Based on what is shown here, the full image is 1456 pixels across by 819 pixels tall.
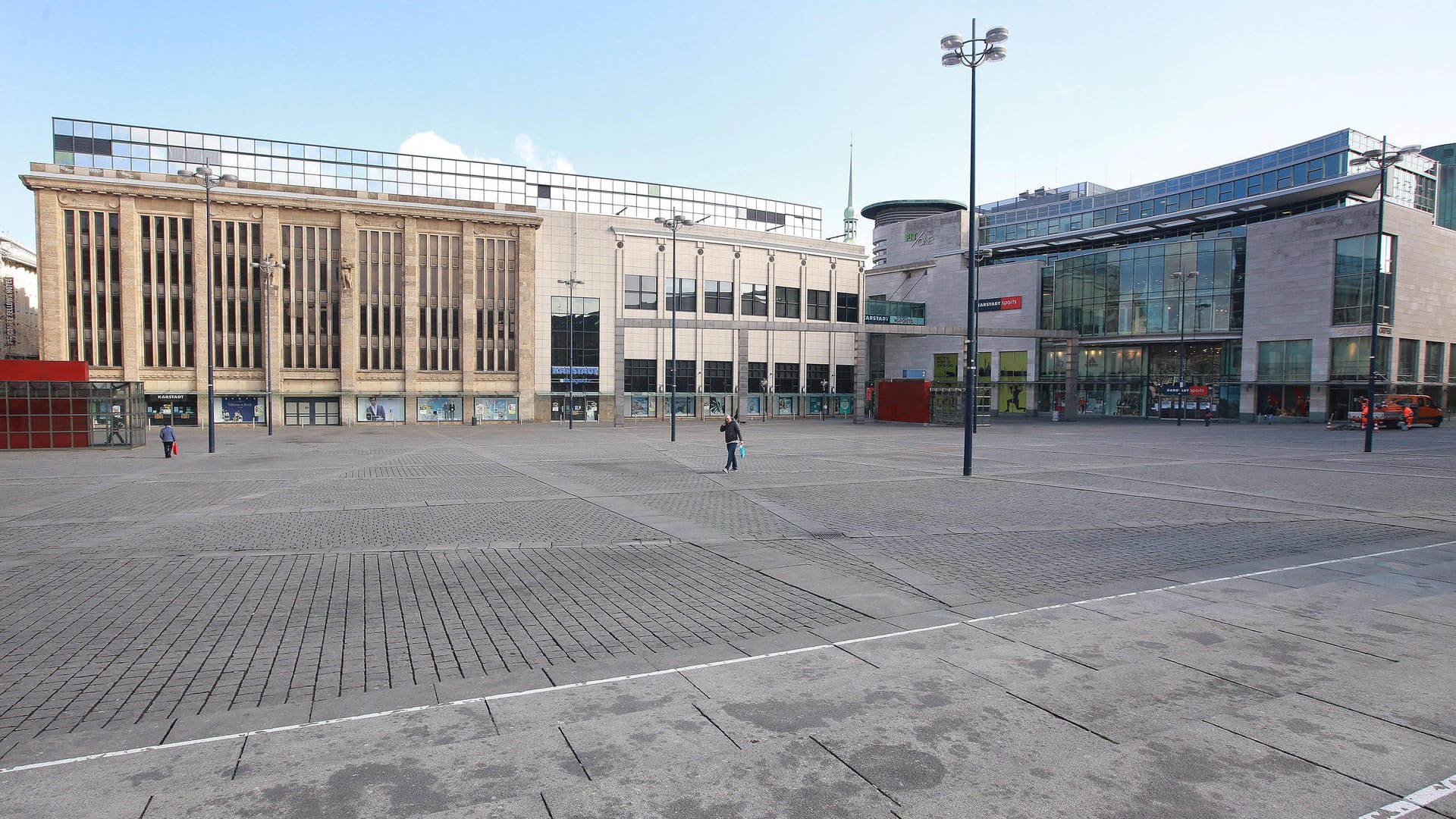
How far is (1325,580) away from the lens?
9.03m

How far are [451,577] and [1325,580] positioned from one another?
35.2ft

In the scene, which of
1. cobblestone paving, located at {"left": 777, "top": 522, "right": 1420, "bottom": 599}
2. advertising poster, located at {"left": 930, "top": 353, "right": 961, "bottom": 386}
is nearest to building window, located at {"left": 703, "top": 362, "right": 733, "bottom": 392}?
advertising poster, located at {"left": 930, "top": 353, "right": 961, "bottom": 386}

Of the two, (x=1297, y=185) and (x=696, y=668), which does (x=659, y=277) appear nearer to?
(x=1297, y=185)

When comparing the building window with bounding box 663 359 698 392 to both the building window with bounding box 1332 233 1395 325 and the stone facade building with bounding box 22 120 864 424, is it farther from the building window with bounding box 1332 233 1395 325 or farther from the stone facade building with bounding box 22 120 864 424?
the building window with bounding box 1332 233 1395 325

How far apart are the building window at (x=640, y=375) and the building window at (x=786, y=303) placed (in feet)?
42.2

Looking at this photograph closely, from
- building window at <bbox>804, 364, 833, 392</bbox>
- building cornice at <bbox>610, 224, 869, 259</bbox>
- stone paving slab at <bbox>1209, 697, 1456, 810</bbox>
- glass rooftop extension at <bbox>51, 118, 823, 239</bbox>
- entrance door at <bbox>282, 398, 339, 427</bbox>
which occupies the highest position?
glass rooftop extension at <bbox>51, 118, 823, 239</bbox>

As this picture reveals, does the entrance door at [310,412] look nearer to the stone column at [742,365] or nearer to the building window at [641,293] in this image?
the building window at [641,293]

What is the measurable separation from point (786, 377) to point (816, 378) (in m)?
3.33

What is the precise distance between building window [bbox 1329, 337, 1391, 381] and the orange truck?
14.8 feet

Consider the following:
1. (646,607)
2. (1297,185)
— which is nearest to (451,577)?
(646,607)

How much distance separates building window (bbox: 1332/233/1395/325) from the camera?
5256cm

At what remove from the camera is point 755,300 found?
2574 inches

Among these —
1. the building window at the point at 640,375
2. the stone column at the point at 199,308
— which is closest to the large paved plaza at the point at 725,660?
the stone column at the point at 199,308

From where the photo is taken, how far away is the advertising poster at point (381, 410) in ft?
175
